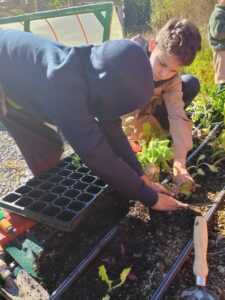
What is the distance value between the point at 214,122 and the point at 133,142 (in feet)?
3.30

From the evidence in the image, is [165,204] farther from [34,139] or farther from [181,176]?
[34,139]

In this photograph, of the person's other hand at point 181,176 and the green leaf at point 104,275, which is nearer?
the green leaf at point 104,275

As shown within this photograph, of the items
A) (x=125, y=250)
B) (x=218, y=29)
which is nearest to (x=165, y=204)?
(x=125, y=250)

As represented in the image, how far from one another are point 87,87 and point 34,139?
0.97 m

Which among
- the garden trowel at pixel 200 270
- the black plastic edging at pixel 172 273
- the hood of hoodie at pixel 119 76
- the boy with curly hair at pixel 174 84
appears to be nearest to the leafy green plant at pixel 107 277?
the black plastic edging at pixel 172 273

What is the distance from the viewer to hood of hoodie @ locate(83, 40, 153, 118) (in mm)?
1608

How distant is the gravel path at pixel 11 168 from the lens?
3.38 meters

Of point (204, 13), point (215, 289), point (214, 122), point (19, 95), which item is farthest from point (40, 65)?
point (204, 13)

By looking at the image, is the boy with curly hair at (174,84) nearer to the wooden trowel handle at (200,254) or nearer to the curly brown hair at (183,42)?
the curly brown hair at (183,42)

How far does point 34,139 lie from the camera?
2598mm

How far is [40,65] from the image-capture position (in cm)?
181

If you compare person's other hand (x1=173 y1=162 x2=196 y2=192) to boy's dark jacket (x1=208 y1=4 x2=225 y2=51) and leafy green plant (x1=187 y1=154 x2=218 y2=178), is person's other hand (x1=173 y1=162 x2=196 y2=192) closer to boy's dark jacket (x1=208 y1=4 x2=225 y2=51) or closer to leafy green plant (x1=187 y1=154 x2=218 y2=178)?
leafy green plant (x1=187 y1=154 x2=218 y2=178)

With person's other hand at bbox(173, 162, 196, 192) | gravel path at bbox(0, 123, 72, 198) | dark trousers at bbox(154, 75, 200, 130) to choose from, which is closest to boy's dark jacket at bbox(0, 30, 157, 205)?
person's other hand at bbox(173, 162, 196, 192)

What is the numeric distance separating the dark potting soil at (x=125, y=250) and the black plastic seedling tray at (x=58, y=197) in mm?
148
